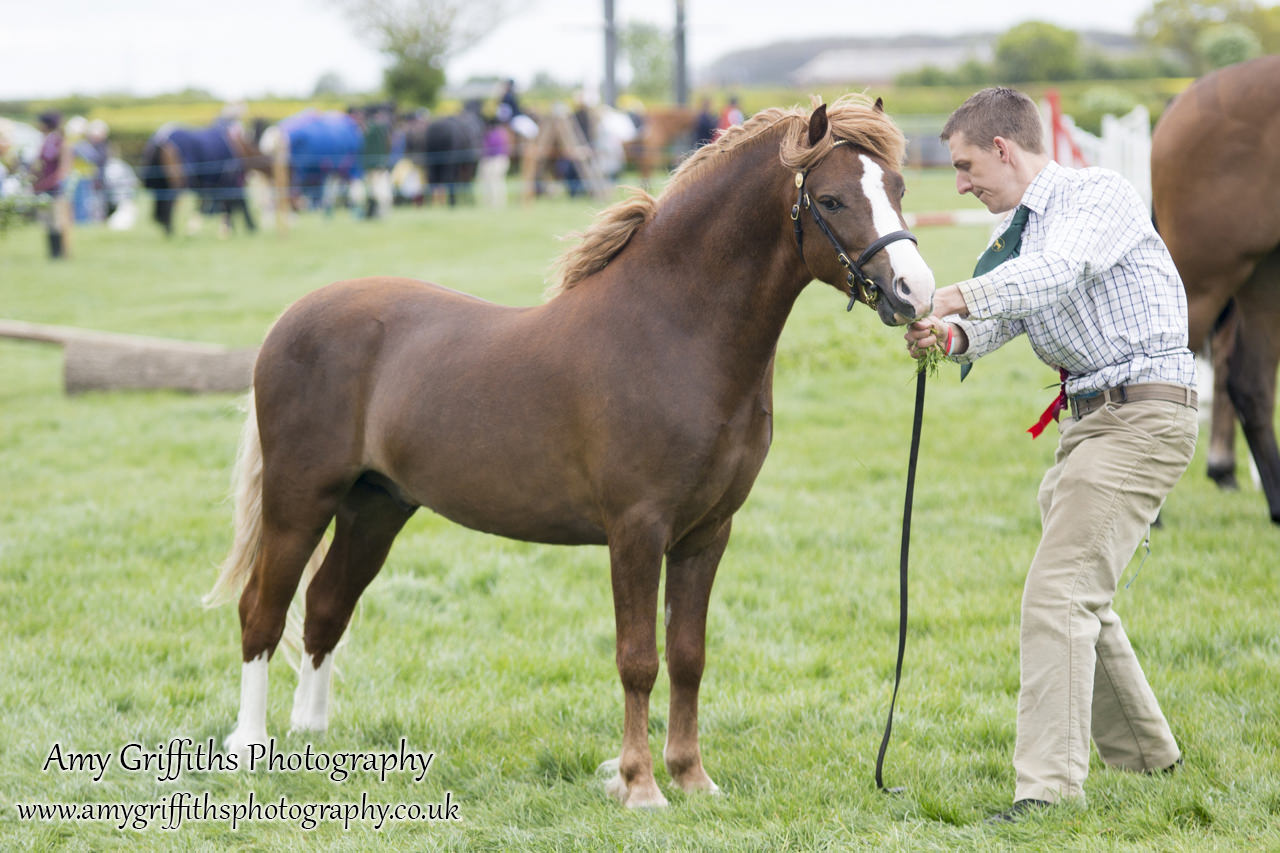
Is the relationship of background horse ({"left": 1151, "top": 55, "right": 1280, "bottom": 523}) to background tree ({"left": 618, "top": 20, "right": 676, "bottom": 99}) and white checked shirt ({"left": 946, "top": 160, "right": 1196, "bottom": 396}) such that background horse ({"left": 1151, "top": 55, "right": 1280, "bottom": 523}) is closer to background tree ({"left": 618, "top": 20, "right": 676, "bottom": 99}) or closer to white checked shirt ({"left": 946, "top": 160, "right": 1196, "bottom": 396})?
white checked shirt ({"left": 946, "top": 160, "right": 1196, "bottom": 396})

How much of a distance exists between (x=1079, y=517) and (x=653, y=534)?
49.2 inches

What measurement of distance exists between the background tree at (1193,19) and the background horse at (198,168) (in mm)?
40495

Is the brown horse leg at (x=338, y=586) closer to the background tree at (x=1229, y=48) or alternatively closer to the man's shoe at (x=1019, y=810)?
the man's shoe at (x=1019, y=810)

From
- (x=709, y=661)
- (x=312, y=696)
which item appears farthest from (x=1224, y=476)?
(x=312, y=696)

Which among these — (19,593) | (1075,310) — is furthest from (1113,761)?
A: (19,593)

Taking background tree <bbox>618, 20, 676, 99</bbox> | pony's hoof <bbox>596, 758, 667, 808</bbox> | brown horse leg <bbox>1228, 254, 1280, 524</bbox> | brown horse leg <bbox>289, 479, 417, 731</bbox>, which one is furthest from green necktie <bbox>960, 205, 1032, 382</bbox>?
background tree <bbox>618, 20, 676, 99</bbox>

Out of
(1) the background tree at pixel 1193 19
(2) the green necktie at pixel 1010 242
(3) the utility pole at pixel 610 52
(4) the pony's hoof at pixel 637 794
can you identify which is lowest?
(4) the pony's hoof at pixel 637 794

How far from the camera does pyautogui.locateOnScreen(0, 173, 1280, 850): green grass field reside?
367cm

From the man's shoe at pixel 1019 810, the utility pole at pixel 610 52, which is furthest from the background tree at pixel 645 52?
the man's shoe at pixel 1019 810

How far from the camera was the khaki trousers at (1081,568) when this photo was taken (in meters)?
3.45

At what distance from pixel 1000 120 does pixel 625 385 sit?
136 cm

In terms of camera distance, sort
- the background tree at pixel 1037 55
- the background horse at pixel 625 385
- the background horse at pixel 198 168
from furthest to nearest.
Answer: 1. the background tree at pixel 1037 55
2. the background horse at pixel 198 168
3. the background horse at pixel 625 385

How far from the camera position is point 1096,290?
11.5ft

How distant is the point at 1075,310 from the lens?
11.5 ft
